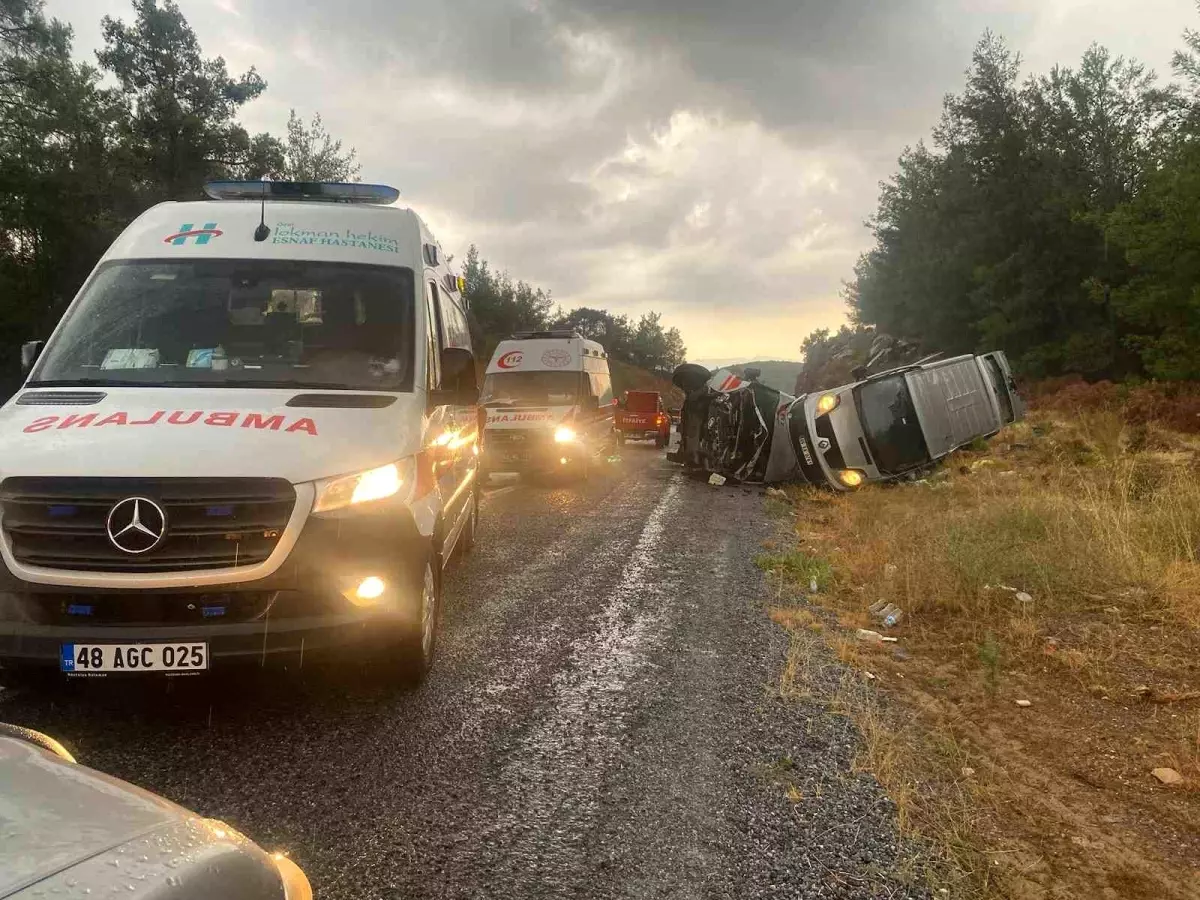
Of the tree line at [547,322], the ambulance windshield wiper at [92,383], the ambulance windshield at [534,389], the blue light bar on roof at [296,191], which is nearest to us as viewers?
the ambulance windshield wiper at [92,383]

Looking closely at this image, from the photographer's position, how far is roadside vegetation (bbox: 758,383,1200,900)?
3.23 metres

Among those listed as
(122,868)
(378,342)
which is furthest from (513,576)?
(122,868)

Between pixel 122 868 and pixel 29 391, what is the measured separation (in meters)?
4.05

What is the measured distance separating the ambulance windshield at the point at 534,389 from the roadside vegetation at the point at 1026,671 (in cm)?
553

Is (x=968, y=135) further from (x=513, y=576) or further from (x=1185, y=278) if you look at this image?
(x=513, y=576)

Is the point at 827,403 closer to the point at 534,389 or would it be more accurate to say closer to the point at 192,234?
the point at 534,389

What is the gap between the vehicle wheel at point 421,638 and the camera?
4.23m

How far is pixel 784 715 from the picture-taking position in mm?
4383

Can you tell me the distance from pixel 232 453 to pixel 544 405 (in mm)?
11460

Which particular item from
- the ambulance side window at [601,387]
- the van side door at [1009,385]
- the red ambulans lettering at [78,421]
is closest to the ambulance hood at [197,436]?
the red ambulans lettering at [78,421]

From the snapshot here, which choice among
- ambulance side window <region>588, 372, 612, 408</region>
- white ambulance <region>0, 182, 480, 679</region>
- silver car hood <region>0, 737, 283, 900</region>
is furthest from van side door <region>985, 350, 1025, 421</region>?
silver car hood <region>0, 737, 283, 900</region>

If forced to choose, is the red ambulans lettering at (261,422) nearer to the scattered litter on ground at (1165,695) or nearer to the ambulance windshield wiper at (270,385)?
the ambulance windshield wiper at (270,385)

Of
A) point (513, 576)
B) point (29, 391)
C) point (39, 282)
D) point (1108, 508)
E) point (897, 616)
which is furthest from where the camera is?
point (39, 282)

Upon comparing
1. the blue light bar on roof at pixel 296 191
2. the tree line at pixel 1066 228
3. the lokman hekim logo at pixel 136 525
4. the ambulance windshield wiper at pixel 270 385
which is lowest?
the lokman hekim logo at pixel 136 525
